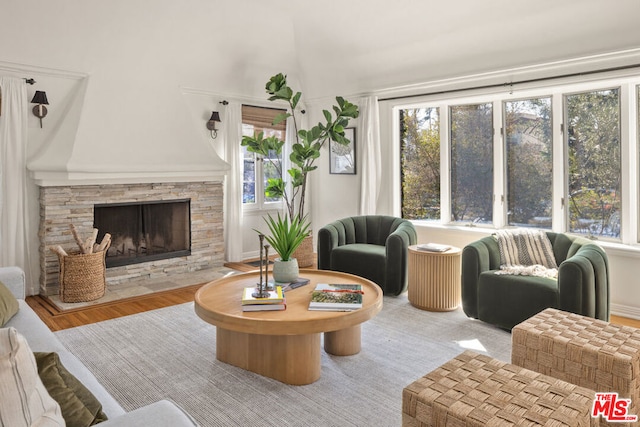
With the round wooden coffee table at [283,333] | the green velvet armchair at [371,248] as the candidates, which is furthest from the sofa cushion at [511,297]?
the round wooden coffee table at [283,333]

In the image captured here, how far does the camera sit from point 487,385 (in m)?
1.90

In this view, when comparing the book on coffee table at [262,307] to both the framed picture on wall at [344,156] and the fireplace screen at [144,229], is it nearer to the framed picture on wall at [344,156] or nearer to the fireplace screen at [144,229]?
the fireplace screen at [144,229]

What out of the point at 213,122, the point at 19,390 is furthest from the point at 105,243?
the point at 19,390

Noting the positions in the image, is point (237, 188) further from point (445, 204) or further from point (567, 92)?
point (567, 92)

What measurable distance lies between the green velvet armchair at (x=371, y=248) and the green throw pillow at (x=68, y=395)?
3.39 metres

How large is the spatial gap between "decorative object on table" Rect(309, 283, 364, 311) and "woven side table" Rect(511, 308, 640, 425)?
37.2 inches

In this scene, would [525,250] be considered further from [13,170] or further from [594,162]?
[13,170]

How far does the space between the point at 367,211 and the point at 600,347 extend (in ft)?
12.6

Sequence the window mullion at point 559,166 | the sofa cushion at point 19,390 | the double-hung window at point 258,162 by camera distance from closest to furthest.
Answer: the sofa cushion at point 19,390 < the window mullion at point 559,166 < the double-hung window at point 258,162

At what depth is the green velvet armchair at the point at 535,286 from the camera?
3230 mm

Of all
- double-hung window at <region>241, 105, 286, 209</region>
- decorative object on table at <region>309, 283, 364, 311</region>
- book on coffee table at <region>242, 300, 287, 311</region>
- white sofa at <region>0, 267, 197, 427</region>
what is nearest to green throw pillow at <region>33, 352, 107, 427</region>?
white sofa at <region>0, 267, 197, 427</region>

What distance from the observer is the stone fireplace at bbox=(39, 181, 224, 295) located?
476cm

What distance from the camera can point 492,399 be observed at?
A: 1.79 m

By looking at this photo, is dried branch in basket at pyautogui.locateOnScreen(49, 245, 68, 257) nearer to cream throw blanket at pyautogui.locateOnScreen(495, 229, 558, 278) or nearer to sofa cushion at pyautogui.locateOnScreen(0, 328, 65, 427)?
sofa cushion at pyautogui.locateOnScreen(0, 328, 65, 427)
